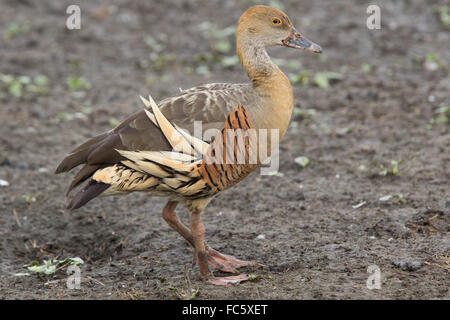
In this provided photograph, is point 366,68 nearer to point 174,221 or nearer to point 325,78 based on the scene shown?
point 325,78

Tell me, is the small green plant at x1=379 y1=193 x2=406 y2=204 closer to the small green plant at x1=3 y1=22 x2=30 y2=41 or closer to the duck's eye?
the duck's eye

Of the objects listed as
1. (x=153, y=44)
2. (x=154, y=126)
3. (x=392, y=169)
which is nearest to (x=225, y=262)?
(x=154, y=126)

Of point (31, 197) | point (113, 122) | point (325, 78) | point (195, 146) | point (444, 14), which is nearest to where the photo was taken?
point (195, 146)

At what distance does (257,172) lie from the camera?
7.04 m

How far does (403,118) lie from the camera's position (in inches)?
309

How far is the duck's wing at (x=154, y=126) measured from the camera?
4625 millimetres

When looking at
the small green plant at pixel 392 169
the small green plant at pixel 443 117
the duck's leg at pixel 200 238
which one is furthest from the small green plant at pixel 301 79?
the duck's leg at pixel 200 238

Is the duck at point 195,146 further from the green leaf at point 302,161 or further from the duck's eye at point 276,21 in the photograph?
the green leaf at point 302,161

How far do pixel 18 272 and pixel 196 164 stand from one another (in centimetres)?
189

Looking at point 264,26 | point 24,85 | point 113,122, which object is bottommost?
point 113,122

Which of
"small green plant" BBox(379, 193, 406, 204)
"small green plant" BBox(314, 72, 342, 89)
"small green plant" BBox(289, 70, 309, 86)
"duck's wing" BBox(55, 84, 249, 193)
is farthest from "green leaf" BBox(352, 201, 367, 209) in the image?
"small green plant" BBox(289, 70, 309, 86)

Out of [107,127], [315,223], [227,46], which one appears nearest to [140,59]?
[227,46]

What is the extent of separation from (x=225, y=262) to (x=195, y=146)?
1.11m

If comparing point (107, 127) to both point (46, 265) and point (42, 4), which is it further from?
point (42, 4)
